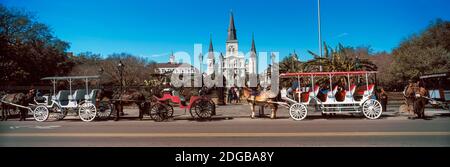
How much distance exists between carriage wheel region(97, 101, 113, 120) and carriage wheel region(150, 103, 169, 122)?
247 centimetres

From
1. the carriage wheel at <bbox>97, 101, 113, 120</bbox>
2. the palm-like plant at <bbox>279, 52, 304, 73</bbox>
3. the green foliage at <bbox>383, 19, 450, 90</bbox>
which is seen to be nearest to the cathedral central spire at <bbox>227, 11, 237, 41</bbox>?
the green foliage at <bbox>383, 19, 450, 90</bbox>

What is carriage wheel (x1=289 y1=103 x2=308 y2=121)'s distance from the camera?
1160cm

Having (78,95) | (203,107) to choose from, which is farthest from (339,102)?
(78,95)

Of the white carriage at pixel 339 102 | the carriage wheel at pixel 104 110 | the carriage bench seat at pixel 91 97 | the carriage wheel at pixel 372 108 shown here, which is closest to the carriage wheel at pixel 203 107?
the white carriage at pixel 339 102

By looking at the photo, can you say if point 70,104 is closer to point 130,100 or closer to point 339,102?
point 130,100

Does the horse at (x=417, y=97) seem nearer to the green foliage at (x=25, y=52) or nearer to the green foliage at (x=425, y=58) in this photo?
the green foliage at (x=425, y=58)

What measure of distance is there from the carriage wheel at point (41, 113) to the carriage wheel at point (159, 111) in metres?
5.02

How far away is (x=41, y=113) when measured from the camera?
1276cm

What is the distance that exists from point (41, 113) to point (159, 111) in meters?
5.58

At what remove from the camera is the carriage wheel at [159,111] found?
11.9m

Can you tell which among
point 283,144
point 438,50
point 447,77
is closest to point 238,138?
point 283,144

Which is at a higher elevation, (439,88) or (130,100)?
(439,88)

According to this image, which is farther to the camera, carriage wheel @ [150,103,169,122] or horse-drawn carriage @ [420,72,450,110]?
horse-drawn carriage @ [420,72,450,110]

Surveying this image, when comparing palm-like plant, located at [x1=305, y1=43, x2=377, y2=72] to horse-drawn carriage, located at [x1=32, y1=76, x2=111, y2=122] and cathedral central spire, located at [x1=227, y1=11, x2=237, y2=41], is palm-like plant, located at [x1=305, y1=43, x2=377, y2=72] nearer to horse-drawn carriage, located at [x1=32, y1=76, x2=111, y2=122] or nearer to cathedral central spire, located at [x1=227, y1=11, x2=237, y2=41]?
horse-drawn carriage, located at [x1=32, y1=76, x2=111, y2=122]
